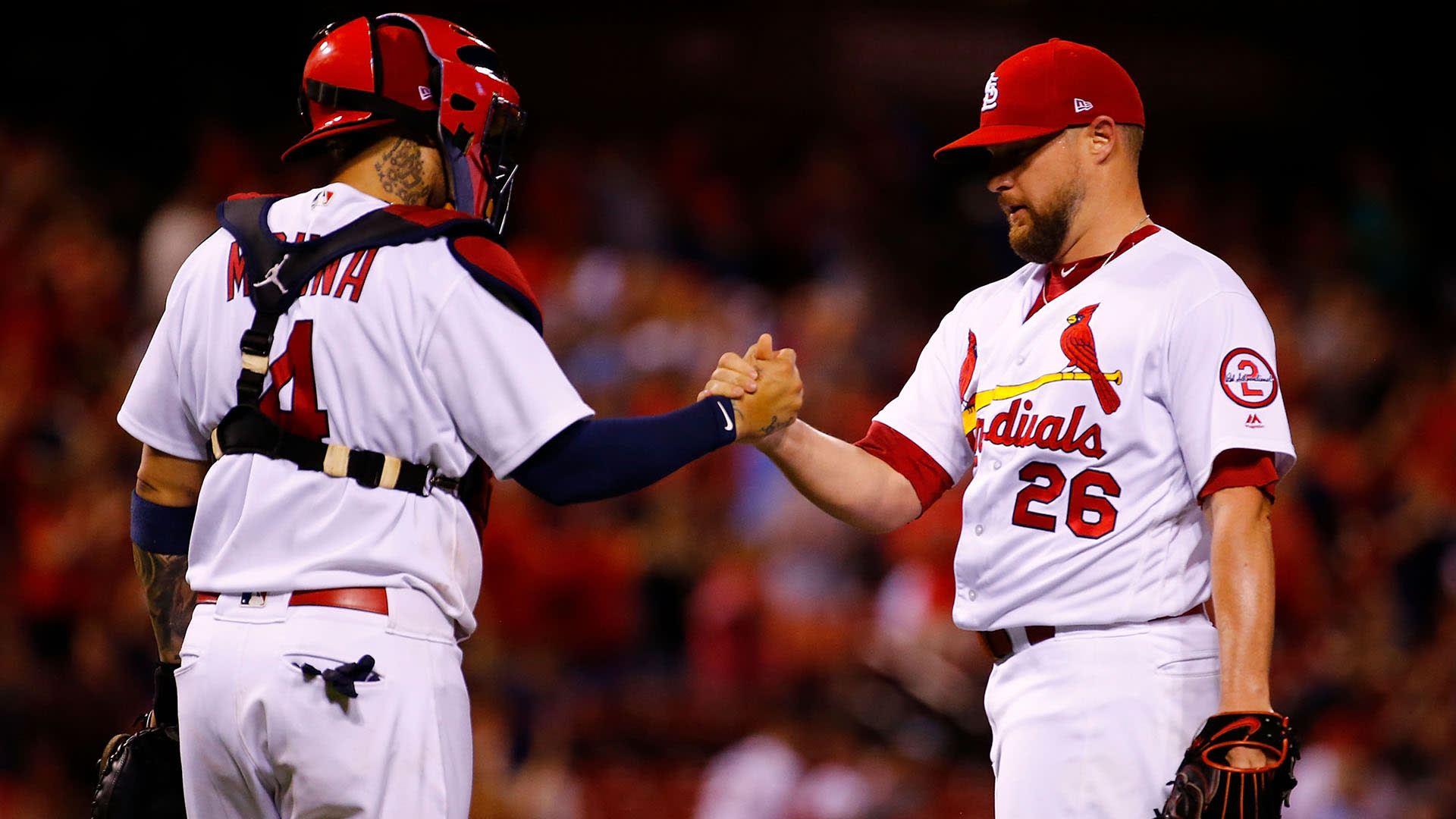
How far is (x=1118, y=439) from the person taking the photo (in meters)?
3.33

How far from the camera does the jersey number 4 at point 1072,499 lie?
3.33m

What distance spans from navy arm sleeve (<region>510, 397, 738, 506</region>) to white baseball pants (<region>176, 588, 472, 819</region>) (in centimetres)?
34

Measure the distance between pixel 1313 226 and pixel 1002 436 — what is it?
29.8 feet

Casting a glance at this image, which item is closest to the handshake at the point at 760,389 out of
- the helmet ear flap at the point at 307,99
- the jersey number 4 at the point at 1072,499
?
the jersey number 4 at the point at 1072,499

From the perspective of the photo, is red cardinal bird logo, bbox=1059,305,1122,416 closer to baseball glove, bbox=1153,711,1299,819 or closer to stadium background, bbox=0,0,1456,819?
baseball glove, bbox=1153,711,1299,819

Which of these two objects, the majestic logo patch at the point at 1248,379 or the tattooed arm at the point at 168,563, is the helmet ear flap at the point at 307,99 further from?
the majestic logo patch at the point at 1248,379

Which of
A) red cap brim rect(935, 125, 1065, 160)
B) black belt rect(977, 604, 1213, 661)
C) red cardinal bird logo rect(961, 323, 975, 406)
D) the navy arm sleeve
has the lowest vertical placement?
black belt rect(977, 604, 1213, 661)

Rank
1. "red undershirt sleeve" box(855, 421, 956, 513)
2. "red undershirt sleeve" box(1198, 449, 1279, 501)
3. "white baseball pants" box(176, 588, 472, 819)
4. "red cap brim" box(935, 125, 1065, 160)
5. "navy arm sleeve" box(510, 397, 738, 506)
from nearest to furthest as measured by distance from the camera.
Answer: "white baseball pants" box(176, 588, 472, 819) → "navy arm sleeve" box(510, 397, 738, 506) → "red undershirt sleeve" box(1198, 449, 1279, 501) → "red cap brim" box(935, 125, 1065, 160) → "red undershirt sleeve" box(855, 421, 956, 513)

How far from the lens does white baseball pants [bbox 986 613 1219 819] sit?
126 inches

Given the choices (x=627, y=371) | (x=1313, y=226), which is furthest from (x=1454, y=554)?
(x=627, y=371)

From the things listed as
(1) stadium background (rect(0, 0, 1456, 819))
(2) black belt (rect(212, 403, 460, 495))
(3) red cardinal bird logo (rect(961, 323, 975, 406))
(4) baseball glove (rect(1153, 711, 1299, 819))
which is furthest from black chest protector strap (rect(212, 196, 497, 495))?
(1) stadium background (rect(0, 0, 1456, 819))

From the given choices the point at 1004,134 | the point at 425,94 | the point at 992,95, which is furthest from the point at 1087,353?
the point at 425,94

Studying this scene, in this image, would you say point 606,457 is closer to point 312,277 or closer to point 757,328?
point 312,277

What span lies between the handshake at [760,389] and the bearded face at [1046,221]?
649 millimetres
